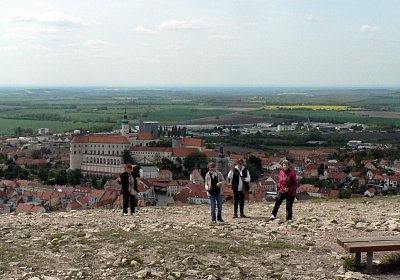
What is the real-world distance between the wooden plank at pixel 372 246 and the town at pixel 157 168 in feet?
89.9

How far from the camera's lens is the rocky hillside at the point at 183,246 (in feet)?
25.3

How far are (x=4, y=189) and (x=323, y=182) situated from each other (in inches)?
1207

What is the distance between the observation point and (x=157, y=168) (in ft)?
227

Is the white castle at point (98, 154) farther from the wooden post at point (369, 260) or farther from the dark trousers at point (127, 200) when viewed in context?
the wooden post at point (369, 260)

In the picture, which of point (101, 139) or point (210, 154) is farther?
point (101, 139)

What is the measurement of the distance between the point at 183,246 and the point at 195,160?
6517 centimetres

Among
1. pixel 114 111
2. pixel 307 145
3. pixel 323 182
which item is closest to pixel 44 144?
pixel 307 145

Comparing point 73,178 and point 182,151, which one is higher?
point 182,151

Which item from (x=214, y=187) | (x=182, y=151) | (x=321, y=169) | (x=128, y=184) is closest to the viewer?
(x=214, y=187)

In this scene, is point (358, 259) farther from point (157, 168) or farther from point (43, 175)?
point (157, 168)

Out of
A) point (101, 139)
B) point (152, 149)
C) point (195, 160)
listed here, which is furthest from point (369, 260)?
point (101, 139)

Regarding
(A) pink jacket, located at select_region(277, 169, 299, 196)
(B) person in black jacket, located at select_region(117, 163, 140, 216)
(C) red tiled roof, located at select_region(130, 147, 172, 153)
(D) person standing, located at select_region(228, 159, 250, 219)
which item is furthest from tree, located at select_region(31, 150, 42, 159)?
(A) pink jacket, located at select_region(277, 169, 299, 196)

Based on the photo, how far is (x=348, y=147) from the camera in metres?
92.8

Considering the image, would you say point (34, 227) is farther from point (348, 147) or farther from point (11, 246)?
point (348, 147)
